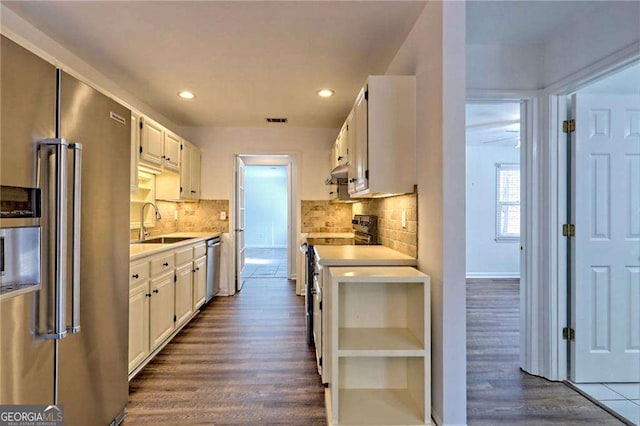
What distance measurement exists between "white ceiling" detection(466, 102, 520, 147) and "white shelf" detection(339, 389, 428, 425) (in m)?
2.76

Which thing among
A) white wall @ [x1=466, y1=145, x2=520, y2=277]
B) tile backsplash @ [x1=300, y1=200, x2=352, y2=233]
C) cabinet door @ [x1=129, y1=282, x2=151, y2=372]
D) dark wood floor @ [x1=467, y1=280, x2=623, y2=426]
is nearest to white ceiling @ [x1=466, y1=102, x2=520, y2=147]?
white wall @ [x1=466, y1=145, x2=520, y2=277]

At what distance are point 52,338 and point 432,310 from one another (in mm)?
1764

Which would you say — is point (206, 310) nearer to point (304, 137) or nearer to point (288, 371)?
point (288, 371)

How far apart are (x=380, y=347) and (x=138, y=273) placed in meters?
1.72

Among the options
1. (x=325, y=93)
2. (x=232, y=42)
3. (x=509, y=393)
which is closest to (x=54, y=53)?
(x=232, y=42)

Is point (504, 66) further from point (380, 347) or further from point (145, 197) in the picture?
point (145, 197)

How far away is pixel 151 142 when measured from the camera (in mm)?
A: 3154

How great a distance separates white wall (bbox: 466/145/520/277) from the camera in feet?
18.7

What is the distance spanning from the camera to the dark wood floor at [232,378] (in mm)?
1892

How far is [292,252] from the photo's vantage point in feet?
18.7

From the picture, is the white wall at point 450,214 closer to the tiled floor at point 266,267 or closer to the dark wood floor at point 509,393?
the dark wood floor at point 509,393

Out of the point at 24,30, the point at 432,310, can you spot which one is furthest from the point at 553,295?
the point at 24,30

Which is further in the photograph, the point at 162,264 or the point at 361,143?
the point at 162,264

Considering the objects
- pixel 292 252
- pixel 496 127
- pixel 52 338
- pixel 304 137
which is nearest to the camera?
pixel 52 338
